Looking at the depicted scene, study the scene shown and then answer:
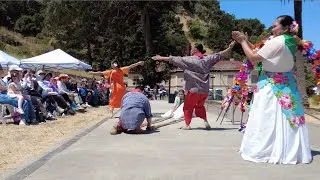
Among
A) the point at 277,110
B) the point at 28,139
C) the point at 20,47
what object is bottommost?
the point at 28,139

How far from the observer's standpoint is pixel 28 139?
35.3 feet

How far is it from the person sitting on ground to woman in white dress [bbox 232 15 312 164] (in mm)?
3861

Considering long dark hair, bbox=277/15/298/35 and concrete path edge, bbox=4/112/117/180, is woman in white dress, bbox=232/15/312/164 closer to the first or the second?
long dark hair, bbox=277/15/298/35

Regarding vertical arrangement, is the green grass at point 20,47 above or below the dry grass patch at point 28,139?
above

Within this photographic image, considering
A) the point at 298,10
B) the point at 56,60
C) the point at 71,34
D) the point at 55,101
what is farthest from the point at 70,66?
the point at 71,34

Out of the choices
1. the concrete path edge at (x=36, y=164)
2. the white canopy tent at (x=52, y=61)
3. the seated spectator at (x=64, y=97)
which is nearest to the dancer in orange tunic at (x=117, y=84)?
the seated spectator at (x=64, y=97)

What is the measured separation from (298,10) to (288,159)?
62.4ft

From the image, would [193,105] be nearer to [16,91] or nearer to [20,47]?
[16,91]

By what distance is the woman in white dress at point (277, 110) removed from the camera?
738cm

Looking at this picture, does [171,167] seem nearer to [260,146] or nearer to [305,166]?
[260,146]

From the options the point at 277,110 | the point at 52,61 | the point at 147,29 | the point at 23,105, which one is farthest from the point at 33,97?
the point at 147,29

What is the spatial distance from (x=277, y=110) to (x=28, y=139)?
18.6 ft

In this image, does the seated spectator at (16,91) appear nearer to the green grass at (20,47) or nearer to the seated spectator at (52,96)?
the seated spectator at (52,96)

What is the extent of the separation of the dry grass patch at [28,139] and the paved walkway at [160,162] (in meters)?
0.63
